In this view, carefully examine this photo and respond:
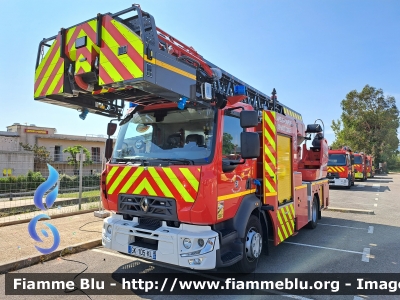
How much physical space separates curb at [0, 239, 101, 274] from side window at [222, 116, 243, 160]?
3.41 metres

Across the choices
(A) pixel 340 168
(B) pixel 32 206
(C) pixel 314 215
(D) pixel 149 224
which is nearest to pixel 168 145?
(D) pixel 149 224

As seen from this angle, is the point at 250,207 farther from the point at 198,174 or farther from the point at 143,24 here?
the point at 143,24

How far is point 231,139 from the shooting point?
14.0ft

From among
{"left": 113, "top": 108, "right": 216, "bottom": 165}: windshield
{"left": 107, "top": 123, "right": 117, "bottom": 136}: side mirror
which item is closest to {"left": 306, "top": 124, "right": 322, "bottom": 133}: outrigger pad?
{"left": 113, "top": 108, "right": 216, "bottom": 165}: windshield

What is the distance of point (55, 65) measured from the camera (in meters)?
3.83

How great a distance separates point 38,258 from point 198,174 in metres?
3.30

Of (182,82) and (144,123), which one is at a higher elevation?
(182,82)

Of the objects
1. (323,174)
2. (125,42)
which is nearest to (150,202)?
(125,42)

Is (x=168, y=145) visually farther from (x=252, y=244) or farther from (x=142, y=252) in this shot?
(x=252, y=244)

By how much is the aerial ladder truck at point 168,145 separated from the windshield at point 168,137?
16mm

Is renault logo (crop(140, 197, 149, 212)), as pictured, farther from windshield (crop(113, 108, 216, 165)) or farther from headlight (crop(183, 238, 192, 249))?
headlight (crop(183, 238, 192, 249))

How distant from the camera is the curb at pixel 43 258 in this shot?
14.7 ft

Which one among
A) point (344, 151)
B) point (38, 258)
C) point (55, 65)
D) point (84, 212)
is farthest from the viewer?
point (344, 151)

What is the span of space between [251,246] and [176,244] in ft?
4.26
